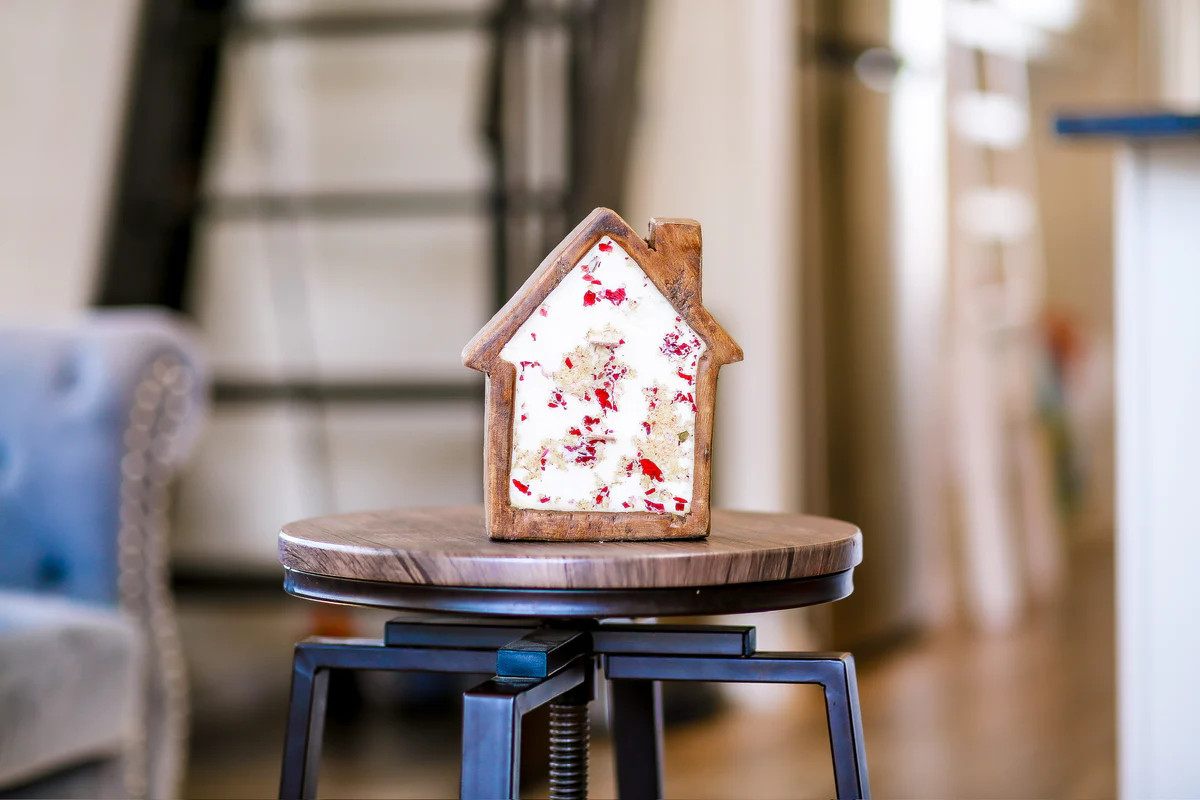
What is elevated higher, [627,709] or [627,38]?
[627,38]

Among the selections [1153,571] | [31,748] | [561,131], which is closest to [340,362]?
[561,131]

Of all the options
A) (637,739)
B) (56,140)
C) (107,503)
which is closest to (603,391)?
(637,739)

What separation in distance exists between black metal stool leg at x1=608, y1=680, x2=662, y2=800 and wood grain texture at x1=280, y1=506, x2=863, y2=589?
270 mm

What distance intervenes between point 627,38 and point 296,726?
228cm

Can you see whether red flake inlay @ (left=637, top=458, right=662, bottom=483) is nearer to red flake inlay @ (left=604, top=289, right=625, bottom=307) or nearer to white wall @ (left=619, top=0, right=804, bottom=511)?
red flake inlay @ (left=604, top=289, right=625, bottom=307)

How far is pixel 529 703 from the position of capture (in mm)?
1013

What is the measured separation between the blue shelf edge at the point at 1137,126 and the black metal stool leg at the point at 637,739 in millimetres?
920

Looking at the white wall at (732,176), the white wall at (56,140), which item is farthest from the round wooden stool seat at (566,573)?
the white wall at (56,140)

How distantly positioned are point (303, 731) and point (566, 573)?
1.09 feet

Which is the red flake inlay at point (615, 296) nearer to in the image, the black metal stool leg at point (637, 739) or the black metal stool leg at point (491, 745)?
the black metal stool leg at point (491, 745)

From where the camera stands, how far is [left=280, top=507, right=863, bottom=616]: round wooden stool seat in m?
0.98

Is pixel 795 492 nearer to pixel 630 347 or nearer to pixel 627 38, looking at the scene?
pixel 627 38

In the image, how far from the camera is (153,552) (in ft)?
7.02

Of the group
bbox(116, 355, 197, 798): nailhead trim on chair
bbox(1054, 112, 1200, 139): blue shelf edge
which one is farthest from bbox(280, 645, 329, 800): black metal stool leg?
bbox(1054, 112, 1200, 139): blue shelf edge
